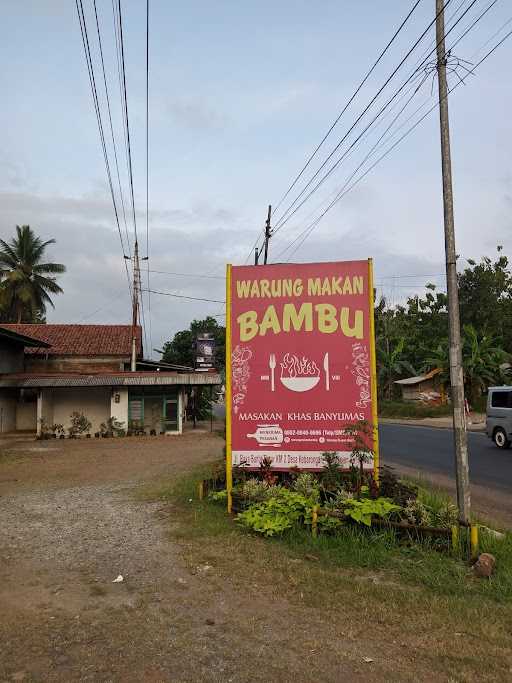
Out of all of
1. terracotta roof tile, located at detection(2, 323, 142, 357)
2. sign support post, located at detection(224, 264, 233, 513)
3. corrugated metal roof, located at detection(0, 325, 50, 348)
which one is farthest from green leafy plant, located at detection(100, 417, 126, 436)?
sign support post, located at detection(224, 264, 233, 513)

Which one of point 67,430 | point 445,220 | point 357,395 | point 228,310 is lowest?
point 67,430

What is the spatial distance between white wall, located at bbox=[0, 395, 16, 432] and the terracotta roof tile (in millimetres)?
4045

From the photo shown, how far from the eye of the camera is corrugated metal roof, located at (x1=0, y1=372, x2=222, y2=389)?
26.1 m

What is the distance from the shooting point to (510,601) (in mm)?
4539

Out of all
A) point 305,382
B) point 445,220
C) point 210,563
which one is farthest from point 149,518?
point 445,220

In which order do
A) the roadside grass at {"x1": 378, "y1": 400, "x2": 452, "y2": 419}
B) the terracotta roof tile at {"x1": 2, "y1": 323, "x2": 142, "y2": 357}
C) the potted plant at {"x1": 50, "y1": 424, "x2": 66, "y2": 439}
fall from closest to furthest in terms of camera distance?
the potted plant at {"x1": 50, "y1": 424, "x2": 66, "y2": 439}
the terracotta roof tile at {"x1": 2, "y1": 323, "x2": 142, "y2": 357}
the roadside grass at {"x1": 378, "y1": 400, "x2": 452, "y2": 419}

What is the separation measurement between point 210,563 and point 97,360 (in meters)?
28.6

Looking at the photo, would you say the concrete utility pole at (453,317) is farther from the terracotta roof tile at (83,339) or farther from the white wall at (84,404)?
the terracotta roof tile at (83,339)

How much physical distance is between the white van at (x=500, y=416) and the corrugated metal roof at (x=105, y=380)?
13033 mm

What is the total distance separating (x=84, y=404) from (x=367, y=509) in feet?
80.8

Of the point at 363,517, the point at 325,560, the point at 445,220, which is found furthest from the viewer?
the point at 445,220

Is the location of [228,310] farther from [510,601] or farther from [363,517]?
[510,601]

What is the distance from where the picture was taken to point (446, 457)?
16.0 meters

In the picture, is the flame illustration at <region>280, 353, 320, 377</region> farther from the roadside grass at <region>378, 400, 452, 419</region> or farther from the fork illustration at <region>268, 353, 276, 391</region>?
the roadside grass at <region>378, 400, 452, 419</region>
